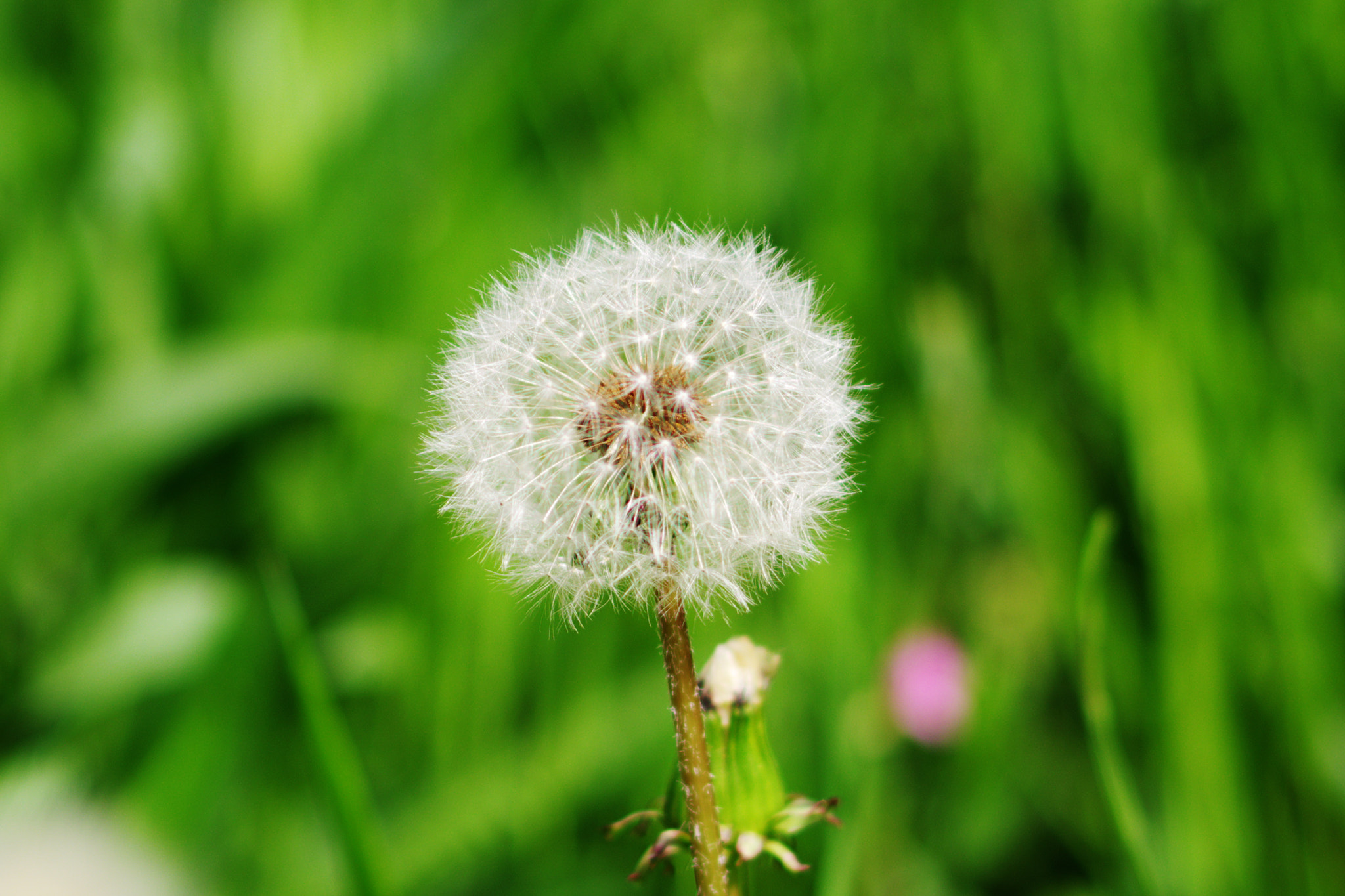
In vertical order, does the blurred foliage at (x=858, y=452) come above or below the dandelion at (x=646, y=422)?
above

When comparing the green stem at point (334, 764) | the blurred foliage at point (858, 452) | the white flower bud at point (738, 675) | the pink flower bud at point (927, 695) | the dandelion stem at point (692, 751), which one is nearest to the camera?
the dandelion stem at point (692, 751)

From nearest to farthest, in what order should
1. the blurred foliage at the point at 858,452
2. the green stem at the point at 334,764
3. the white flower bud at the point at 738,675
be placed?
the white flower bud at the point at 738,675
the green stem at the point at 334,764
the blurred foliage at the point at 858,452

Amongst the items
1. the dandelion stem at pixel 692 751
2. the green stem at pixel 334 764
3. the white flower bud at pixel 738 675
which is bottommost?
the dandelion stem at pixel 692 751

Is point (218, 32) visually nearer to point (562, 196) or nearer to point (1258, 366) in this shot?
point (562, 196)

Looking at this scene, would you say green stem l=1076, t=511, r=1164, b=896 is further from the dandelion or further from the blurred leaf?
the blurred leaf

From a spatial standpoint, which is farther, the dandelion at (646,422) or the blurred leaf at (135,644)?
the blurred leaf at (135,644)

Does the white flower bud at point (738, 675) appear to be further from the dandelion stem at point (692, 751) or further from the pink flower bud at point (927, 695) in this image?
the pink flower bud at point (927, 695)

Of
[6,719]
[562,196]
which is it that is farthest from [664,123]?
[6,719]

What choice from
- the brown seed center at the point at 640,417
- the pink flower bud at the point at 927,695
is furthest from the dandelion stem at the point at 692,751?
the pink flower bud at the point at 927,695
